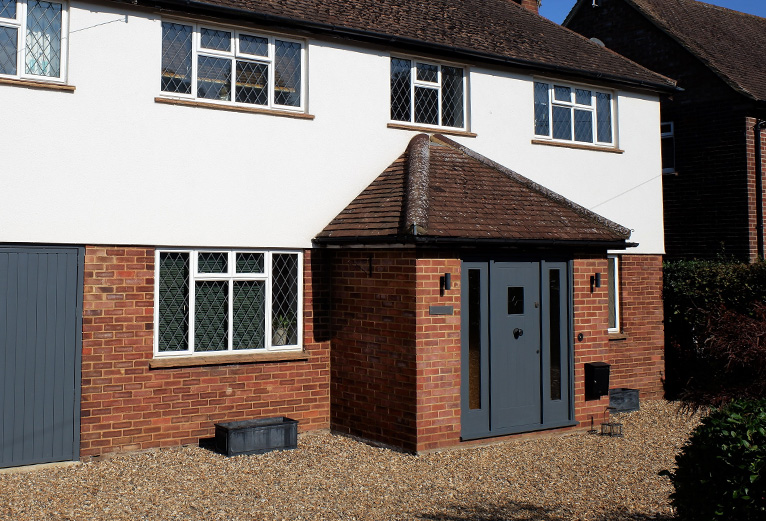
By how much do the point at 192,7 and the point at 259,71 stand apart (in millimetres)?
1121

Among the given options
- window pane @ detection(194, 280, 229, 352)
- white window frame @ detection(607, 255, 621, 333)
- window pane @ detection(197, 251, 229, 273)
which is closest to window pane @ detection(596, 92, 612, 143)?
white window frame @ detection(607, 255, 621, 333)

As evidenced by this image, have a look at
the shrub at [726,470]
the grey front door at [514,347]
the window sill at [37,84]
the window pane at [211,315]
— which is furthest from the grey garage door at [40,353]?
the shrub at [726,470]

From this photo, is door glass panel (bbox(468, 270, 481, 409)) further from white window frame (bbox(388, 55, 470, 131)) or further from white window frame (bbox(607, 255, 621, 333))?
white window frame (bbox(607, 255, 621, 333))

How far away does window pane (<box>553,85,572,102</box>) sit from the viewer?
39.2 feet

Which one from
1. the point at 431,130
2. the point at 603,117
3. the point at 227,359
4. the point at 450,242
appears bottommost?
the point at 227,359

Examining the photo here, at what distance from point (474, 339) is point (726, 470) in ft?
14.4

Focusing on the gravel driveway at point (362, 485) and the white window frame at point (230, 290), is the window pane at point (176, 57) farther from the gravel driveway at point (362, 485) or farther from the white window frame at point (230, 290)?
the gravel driveway at point (362, 485)

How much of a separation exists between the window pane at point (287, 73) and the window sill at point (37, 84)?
2498 mm

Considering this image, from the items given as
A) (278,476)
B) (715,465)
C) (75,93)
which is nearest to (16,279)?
(75,93)

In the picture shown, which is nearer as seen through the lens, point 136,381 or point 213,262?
point 136,381

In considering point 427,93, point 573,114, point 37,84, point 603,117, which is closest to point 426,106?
point 427,93

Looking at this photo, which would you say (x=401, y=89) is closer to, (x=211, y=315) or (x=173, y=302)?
(x=211, y=315)

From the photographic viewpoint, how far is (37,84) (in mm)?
7902

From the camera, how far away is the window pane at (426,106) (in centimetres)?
1073
